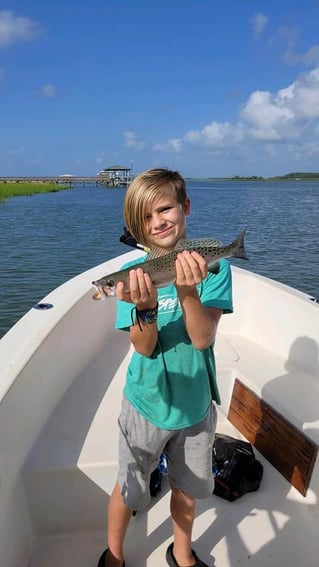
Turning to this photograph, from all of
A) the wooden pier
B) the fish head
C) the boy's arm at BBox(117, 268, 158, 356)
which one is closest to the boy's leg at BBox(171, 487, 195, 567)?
the boy's arm at BBox(117, 268, 158, 356)

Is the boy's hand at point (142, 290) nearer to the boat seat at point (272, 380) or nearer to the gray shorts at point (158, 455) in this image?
the gray shorts at point (158, 455)

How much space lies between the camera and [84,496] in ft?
8.52

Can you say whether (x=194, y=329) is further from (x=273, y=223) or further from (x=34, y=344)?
(x=273, y=223)

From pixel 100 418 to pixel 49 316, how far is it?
979 mm

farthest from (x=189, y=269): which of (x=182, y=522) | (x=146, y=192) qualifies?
(x=182, y=522)

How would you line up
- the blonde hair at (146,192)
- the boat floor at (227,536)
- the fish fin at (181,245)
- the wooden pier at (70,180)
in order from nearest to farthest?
the fish fin at (181,245) → the blonde hair at (146,192) → the boat floor at (227,536) → the wooden pier at (70,180)

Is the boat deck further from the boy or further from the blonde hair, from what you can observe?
the blonde hair

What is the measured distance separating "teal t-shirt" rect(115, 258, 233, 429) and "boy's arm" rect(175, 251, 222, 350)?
10 cm

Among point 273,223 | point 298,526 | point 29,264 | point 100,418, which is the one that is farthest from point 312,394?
point 273,223

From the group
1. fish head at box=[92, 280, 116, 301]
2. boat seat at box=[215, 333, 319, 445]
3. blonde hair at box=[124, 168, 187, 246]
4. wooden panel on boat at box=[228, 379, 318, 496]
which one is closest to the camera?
blonde hair at box=[124, 168, 187, 246]

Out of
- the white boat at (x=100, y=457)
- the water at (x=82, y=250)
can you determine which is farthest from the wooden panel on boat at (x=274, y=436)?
the water at (x=82, y=250)

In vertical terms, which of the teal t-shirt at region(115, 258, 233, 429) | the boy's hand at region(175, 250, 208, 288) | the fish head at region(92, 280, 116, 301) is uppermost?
the boy's hand at region(175, 250, 208, 288)

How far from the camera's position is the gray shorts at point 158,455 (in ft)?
6.48

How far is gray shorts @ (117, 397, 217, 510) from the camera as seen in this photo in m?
1.98
